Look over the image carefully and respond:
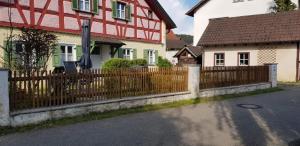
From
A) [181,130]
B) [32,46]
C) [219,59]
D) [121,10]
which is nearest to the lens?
[181,130]

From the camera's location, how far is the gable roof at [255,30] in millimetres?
21281

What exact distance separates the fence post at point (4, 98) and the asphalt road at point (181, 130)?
66 centimetres

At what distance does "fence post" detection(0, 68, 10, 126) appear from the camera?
260 inches

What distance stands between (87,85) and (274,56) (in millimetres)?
17106

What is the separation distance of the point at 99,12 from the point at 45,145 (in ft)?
48.2

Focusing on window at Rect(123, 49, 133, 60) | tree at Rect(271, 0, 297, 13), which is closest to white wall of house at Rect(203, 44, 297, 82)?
tree at Rect(271, 0, 297, 13)

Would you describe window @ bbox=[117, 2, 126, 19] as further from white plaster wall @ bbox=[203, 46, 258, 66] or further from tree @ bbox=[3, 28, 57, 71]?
tree @ bbox=[3, 28, 57, 71]

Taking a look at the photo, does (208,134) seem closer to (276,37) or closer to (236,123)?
(236,123)

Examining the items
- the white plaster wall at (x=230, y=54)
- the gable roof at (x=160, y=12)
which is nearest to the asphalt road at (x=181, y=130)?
the white plaster wall at (x=230, y=54)

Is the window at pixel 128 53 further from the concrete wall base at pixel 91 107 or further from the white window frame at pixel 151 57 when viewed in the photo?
the concrete wall base at pixel 91 107

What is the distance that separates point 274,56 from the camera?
2162 cm

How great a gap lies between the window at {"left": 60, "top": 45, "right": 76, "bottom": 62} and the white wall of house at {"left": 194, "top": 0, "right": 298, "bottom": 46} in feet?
65.4

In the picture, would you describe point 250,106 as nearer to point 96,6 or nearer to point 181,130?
point 181,130

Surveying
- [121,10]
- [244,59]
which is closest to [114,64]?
[121,10]
